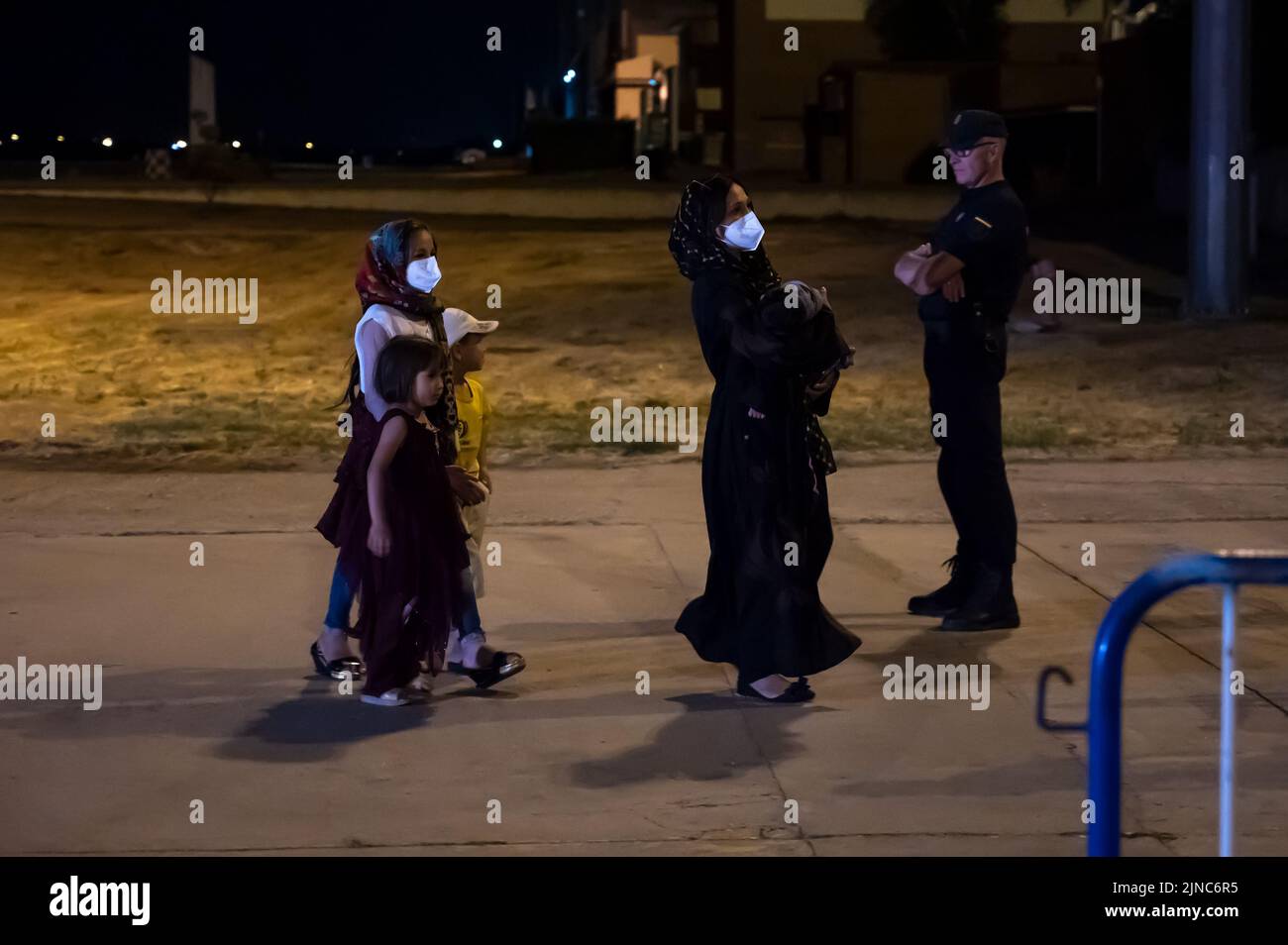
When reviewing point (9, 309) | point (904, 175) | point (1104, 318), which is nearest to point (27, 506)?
point (9, 309)

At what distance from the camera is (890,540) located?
9336 mm

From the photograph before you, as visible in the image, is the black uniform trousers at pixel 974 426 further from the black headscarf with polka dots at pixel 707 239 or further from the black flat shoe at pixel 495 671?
the black flat shoe at pixel 495 671

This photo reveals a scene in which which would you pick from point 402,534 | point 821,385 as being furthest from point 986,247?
point 402,534

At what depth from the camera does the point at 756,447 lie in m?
6.39

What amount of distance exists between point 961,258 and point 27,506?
5.33 meters

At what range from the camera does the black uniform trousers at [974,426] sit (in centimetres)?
750

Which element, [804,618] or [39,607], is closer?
[804,618]

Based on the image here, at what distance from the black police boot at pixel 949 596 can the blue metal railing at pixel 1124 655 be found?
3.45 meters

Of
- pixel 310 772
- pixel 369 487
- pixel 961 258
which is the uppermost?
pixel 961 258

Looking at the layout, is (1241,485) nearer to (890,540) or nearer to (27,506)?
(890,540)

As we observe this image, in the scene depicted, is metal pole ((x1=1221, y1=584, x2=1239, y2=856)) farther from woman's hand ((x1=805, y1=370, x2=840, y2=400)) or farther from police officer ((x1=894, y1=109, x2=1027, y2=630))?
police officer ((x1=894, y1=109, x2=1027, y2=630))

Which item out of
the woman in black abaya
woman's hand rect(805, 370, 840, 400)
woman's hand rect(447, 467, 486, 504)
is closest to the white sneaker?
woman's hand rect(447, 467, 486, 504)

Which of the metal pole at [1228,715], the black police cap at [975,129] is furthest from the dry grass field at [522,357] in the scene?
the metal pole at [1228,715]

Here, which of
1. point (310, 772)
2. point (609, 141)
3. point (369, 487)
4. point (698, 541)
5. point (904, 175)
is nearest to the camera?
point (310, 772)
